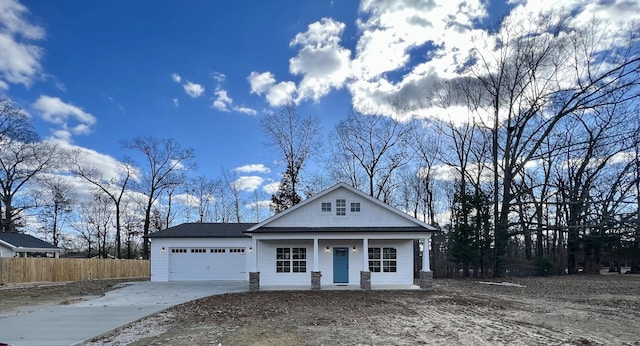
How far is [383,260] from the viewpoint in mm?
21547

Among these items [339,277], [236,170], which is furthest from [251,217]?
[339,277]

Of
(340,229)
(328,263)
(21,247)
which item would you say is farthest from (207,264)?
(21,247)

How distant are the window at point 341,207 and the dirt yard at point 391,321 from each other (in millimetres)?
5379

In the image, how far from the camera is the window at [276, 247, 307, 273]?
843 inches

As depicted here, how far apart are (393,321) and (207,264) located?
17716 mm

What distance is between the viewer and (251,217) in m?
50.3

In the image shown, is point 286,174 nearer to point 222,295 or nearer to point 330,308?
point 222,295

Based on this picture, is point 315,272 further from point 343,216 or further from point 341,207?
point 341,207

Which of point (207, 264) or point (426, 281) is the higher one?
point (426, 281)

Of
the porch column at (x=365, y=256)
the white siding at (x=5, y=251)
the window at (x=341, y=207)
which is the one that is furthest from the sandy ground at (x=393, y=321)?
the white siding at (x=5, y=251)

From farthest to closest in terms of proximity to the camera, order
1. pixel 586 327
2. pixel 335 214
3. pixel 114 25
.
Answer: pixel 335 214, pixel 114 25, pixel 586 327

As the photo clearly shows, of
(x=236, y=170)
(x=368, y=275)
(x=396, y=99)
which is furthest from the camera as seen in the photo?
(x=236, y=170)

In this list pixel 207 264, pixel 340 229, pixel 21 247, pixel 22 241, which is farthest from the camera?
pixel 22 241

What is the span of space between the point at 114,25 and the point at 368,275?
14.2 m
